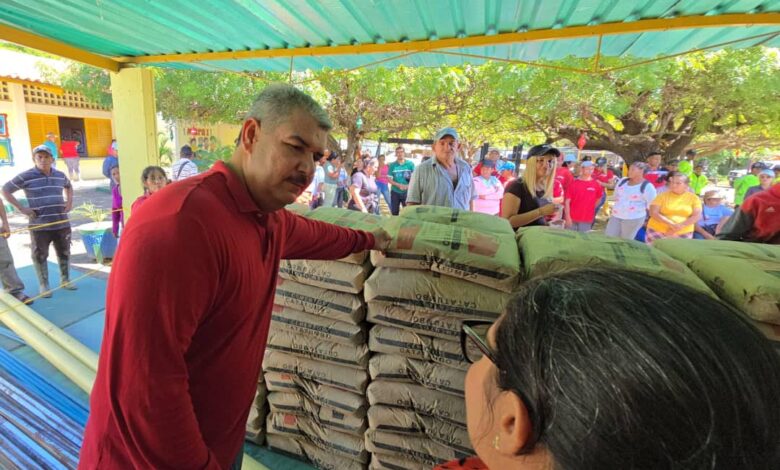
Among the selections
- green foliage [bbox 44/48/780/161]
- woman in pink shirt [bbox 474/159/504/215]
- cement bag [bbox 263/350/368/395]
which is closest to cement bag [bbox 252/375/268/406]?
cement bag [bbox 263/350/368/395]

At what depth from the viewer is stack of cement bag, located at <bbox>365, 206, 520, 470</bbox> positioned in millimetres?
1653

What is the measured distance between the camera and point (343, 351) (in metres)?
1.95

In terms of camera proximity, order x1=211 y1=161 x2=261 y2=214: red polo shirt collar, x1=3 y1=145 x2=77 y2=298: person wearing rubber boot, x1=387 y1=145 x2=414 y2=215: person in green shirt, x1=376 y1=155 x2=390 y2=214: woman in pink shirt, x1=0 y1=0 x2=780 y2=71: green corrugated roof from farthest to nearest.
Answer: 1. x1=376 y1=155 x2=390 y2=214: woman in pink shirt
2. x1=387 y1=145 x2=414 y2=215: person in green shirt
3. x1=3 y1=145 x2=77 y2=298: person wearing rubber boot
4. x1=0 y1=0 x2=780 y2=71: green corrugated roof
5. x1=211 y1=161 x2=261 y2=214: red polo shirt collar

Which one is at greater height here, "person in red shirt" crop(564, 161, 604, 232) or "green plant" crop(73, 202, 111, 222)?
"person in red shirt" crop(564, 161, 604, 232)

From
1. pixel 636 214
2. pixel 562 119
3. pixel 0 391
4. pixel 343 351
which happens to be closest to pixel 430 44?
pixel 343 351

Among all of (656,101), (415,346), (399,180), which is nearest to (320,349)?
(415,346)

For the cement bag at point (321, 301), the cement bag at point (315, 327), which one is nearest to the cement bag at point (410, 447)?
the cement bag at point (315, 327)

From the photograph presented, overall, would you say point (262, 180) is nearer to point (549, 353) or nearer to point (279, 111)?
point (279, 111)

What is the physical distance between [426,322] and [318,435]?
0.96 meters

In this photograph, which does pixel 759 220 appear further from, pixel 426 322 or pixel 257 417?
pixel 257 417

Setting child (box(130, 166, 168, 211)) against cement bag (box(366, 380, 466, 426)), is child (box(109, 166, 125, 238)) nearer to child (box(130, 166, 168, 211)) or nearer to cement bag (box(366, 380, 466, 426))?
child (box(130, 166, 168, 211))

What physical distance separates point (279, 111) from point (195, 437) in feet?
3.21

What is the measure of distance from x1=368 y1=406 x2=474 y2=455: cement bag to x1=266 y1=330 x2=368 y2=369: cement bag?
0.25 m

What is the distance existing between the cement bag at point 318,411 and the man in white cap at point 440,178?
78.6 inches
